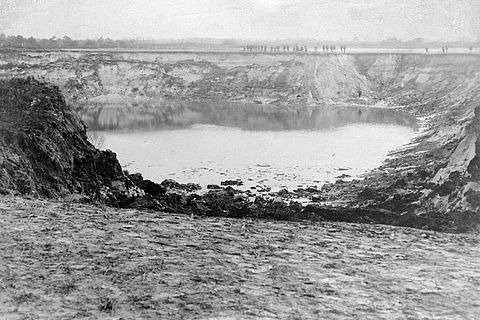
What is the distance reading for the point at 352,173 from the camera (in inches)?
812

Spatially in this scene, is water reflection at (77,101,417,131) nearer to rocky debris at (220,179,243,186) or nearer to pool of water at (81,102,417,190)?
pool of water at (81,102,417,190)

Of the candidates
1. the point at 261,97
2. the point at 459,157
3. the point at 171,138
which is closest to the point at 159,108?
the point at 261,97

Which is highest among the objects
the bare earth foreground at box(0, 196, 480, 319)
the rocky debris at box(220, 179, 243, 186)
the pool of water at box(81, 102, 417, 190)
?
the bare earth foreground at box(0, 196, 480, 319)

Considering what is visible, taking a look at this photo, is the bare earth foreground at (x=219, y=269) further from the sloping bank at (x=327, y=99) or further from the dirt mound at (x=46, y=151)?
the sloping bank at (x=327, y=99)

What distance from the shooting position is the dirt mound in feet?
41.6

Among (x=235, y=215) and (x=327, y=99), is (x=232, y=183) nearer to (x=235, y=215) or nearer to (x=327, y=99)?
(x=235, y=215)

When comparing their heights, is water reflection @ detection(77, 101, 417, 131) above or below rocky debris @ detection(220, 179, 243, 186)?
above

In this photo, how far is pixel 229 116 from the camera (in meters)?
37.9

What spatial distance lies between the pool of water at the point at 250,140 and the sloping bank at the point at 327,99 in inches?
73.1

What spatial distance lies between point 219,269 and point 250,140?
826 inches

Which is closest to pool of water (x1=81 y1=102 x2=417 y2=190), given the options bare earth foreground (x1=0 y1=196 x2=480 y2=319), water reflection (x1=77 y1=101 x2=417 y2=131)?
water reflection (x1=77 y1=101 x2=417 y2=131)

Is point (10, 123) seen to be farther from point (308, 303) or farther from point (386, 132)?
point (386, 132)

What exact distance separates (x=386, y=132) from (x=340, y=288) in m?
24.7

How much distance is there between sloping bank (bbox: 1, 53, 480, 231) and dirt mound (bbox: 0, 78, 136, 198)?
0.06 metres
